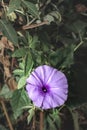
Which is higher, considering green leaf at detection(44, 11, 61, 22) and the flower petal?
green leaf at detection(44, 11, 61, 22)

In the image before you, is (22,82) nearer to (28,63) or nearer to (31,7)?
(28,63)

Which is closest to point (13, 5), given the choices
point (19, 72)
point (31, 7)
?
point (31, 7)

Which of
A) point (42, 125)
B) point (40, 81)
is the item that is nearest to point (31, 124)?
point (42, 125)

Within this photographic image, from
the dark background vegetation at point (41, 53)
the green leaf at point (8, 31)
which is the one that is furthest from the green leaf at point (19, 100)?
the green leaf at point (8, 31)

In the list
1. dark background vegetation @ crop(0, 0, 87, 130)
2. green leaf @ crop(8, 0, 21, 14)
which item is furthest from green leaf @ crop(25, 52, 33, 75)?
green leaf @ crop(8, 0, 21, 14)

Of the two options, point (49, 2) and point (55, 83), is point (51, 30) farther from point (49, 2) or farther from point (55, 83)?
point (55, 83)

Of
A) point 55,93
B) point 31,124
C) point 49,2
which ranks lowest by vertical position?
point 31,124

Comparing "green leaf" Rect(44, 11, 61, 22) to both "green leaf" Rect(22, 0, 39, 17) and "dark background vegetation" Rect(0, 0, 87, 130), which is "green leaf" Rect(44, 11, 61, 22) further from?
"green leaf" Rect(22, 0, 39, 17)
